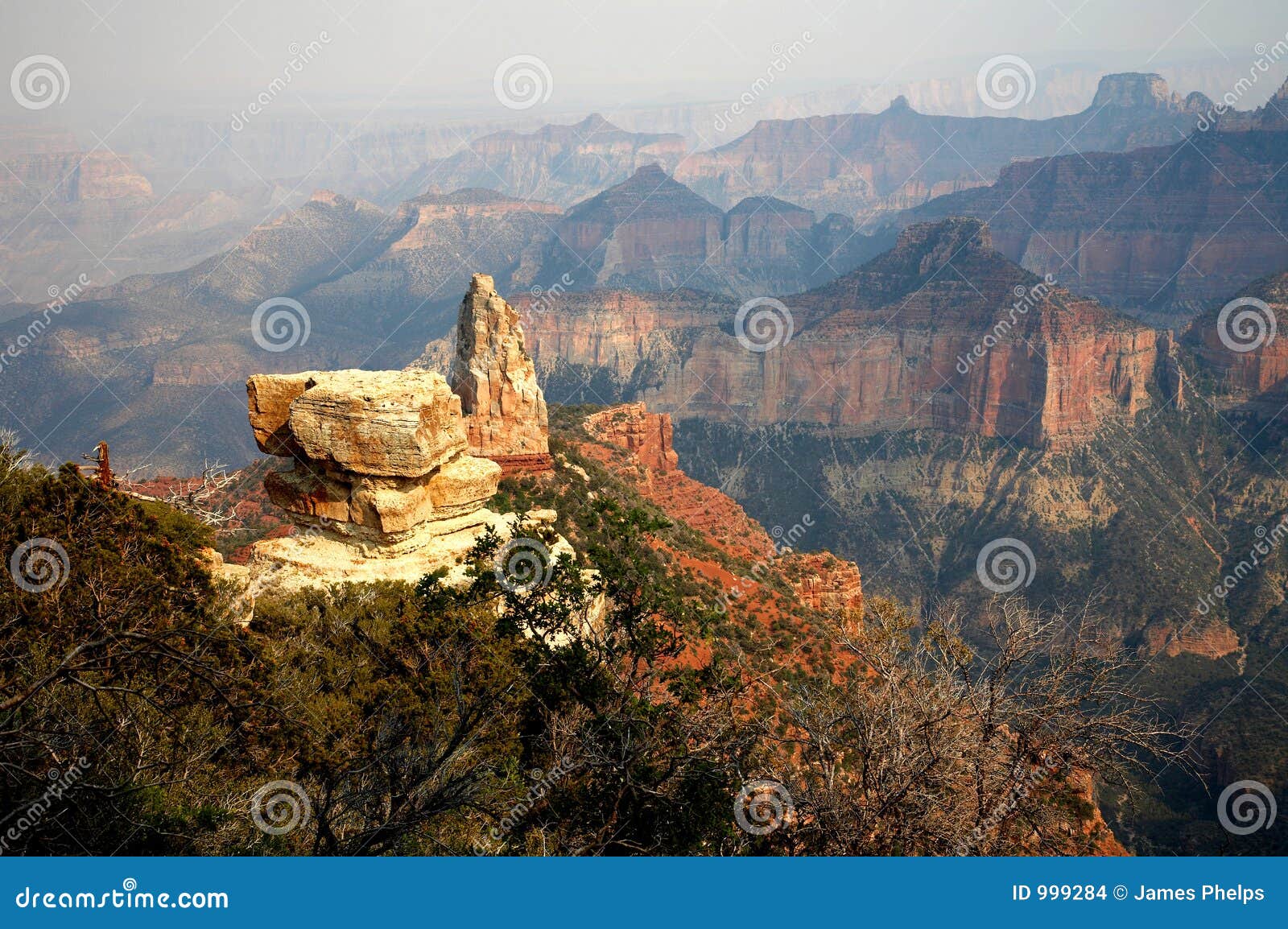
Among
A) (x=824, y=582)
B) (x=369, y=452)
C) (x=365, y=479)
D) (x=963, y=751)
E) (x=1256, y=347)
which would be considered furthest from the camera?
(x=1256, y=347)

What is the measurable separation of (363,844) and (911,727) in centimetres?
655

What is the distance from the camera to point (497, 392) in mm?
39156

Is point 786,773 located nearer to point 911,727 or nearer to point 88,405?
point 911,727

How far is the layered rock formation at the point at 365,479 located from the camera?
16750 mm

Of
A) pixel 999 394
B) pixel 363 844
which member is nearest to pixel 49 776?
pixel 363 844

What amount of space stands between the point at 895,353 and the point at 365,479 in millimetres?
129141

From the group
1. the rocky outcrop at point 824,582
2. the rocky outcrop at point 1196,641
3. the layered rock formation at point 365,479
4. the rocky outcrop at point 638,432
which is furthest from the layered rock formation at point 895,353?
the layered rock formation at point 365,479

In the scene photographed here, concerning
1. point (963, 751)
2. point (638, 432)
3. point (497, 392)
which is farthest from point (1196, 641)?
point (963, 751)

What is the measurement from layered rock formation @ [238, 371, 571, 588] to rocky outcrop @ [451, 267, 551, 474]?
66.7ft

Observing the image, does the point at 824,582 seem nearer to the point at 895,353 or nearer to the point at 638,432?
the point at 638,432

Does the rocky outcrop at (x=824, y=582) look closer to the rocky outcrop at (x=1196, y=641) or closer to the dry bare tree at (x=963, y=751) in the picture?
the dry bare tree at (x=963, y=751)

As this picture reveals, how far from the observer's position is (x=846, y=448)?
138m

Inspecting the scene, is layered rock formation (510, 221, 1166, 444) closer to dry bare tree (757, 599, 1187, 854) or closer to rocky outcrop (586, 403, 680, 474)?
rocky outcrop (586, 403, 680, 474)

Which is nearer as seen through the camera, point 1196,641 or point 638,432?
point 638,432
